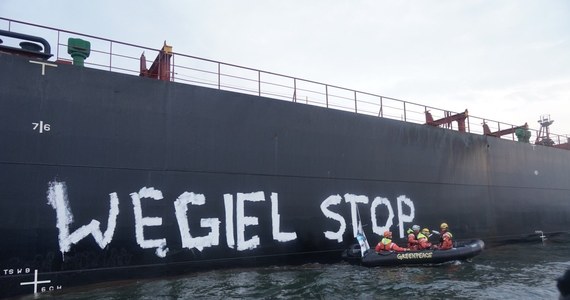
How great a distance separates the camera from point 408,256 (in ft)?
43.6

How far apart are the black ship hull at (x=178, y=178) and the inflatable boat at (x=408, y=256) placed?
0.51 meters

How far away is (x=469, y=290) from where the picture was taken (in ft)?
33.4

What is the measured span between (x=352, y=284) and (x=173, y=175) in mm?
5008

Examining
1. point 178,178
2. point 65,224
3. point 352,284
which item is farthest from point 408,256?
point 65,224

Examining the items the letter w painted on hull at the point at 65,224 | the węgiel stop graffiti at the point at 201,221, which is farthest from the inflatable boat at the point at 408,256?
the letter w painted on hull at the point at 65,224

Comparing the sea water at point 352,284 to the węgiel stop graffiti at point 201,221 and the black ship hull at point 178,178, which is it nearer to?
the black ship hull at point 178,178

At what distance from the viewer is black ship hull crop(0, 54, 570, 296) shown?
9031mm

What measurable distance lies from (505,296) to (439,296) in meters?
1.39

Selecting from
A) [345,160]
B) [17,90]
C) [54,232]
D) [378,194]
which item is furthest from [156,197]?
[378,194]

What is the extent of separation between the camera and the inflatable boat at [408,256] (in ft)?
42.6

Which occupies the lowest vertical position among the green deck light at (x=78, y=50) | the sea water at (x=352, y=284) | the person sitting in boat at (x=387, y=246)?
the sea water at (x=352, y=284)

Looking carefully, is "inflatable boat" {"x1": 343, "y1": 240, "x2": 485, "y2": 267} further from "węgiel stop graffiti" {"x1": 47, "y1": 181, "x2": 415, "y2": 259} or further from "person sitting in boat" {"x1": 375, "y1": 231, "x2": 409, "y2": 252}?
"węgiel stop graffiti" {"x1": 47, "y1": 181, "x2": 415, "y2": 259}

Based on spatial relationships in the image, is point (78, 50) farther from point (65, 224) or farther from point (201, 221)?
point (201, 221)

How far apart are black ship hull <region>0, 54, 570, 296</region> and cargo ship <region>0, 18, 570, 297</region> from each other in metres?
0.03
